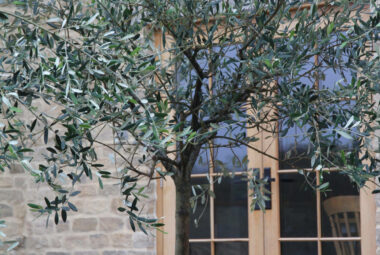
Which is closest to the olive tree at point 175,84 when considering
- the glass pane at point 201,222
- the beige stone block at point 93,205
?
the glass pane at point 201,222

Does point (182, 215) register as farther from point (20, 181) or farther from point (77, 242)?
point (20, 181)

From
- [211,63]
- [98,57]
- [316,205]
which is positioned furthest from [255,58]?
[316,205]

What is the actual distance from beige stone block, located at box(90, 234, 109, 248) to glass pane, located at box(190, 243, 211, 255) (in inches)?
32.2

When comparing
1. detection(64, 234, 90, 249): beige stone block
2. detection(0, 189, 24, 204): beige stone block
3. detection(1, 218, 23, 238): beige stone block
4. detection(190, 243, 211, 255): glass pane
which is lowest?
detection(190, 243, 211, 255): glass pane

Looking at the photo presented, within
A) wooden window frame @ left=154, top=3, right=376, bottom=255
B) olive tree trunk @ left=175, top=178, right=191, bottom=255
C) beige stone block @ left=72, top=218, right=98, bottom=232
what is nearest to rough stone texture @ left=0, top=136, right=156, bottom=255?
beige stone block @ left=72, top=218, right=98, bottom=232

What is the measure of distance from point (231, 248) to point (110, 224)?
1.16 meters

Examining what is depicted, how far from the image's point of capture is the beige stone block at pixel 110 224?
5.90 metres

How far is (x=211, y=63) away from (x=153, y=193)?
2.56 meters

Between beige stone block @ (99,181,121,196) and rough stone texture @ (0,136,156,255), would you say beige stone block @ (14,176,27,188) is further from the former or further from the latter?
beige stone block @ (99,181,121,196)

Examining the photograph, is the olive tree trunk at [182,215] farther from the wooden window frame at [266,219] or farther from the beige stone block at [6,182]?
the beige stone block at [6,182]

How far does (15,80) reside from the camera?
2.68 meters

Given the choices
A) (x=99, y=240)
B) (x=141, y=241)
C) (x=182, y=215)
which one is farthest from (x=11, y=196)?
(x=182, y=215)

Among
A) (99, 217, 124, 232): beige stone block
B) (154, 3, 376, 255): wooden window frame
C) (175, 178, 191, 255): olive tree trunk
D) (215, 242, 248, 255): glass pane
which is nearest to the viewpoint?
(175, 178, 191, 255): olive tree trunk

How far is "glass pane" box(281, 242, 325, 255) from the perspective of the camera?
5215 mm
